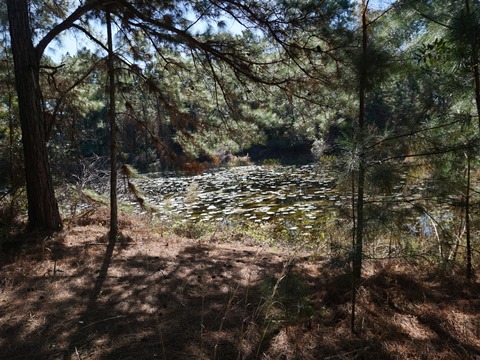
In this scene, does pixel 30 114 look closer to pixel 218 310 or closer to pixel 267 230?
pixel 218 310

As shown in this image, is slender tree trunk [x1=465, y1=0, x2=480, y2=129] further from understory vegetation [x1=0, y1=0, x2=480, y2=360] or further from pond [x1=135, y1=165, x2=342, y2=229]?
pond [x1=135, y1=165, x2=342, y2=229]

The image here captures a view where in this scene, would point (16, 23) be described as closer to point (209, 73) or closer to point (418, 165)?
point (209, 73)

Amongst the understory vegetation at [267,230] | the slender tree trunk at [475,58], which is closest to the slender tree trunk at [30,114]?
the understory vegetation at [267,230]

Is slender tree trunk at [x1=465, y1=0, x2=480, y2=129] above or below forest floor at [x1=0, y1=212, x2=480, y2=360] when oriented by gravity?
above

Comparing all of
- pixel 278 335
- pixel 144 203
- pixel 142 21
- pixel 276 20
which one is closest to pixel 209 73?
pixel 142 21

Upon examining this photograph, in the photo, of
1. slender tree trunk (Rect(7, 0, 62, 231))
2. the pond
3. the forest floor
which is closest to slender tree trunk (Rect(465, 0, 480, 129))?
the forest floor

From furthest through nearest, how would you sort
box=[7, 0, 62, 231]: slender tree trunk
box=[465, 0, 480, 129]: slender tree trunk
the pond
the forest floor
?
the pond
box=[7, 0, 62, 231]: slender tree trunk
box=[465, 0, 480, 129]: slender tree trunk
the forest floor

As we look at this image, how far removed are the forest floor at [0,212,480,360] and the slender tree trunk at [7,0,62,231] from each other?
1.99 ft

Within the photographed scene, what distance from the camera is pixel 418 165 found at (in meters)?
2.21

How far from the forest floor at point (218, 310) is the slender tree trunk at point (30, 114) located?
1.99ft

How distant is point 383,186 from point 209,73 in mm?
3588

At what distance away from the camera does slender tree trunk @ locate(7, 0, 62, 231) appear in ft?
13.2

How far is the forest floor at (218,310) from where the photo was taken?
6.39ft

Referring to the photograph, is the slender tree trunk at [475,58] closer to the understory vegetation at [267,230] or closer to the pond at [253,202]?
the understory vegetation at [267,230]
